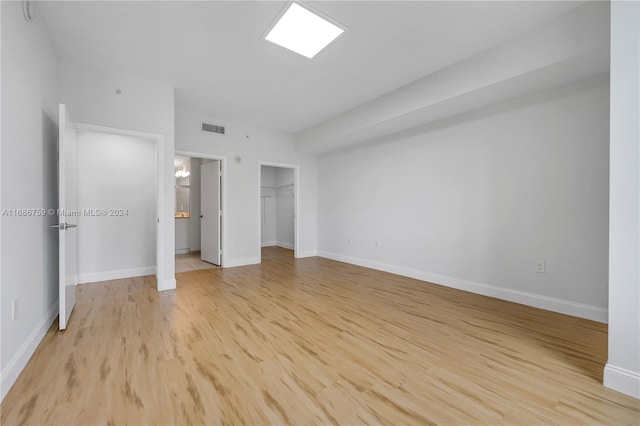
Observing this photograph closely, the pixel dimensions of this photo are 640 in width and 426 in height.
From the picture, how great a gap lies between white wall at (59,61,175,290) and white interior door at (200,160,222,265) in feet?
4.91

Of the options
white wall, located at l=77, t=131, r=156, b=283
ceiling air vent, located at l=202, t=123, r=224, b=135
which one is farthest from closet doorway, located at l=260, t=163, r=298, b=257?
white wall, located at l=77, t=131, r=156, b=283

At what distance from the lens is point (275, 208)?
28.0 ft

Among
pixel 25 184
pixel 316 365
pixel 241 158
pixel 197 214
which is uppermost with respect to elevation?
pixel 241 158

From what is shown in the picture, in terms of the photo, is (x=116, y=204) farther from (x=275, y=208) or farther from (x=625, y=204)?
(x=625, y=204)

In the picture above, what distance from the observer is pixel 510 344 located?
7.48ft

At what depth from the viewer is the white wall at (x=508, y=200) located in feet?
9.21

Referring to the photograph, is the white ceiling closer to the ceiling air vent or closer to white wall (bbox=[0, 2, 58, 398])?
white wall (bbox=[0, 2, 58, 398])

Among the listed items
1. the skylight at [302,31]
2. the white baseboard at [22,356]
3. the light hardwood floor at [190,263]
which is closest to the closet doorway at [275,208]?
the light hardwood floor at [190,263]

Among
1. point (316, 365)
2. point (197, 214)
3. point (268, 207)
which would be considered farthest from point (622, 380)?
point (268, 207)

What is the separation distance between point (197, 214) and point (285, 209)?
243cm

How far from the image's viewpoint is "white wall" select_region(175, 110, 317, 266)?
483 cm

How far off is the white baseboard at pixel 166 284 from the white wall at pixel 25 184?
1097mm

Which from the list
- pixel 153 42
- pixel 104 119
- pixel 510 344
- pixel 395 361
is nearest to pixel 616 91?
pixel 510 344

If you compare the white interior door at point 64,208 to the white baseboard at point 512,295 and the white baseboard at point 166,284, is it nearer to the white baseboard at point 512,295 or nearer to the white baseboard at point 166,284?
the white baseboard at point 166,284
